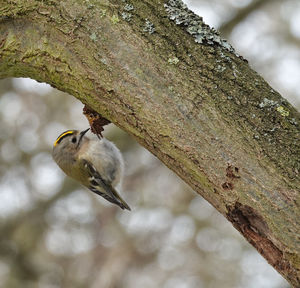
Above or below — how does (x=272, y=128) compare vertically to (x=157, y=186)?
below

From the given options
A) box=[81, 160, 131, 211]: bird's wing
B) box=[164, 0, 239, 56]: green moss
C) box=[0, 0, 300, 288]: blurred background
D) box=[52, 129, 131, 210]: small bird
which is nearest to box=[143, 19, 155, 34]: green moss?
box=[164, 0, 239, 56]: green moss

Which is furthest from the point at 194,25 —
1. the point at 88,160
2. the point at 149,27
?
the point at 88,160

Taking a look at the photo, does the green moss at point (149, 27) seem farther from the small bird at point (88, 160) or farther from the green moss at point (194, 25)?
the small bird at point (88, 160)

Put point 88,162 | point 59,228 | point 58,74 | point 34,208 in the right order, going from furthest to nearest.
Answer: point 59,228 < point 34,208 < point 88,162 < point 58,74

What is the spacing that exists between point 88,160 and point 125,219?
3.60 meters

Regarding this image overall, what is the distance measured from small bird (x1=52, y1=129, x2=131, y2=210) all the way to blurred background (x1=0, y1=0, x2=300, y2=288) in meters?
2.13

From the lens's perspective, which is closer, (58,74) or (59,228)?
(58,74)

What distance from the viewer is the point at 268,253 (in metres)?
1.86

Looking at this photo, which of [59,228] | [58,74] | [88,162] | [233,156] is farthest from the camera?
[59,228]

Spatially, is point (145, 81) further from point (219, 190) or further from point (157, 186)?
point (157, 186)

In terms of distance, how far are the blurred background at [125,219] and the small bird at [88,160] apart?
6.98ft

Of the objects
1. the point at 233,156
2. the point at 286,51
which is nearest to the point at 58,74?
the point at 233,156

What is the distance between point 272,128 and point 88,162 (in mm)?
2845

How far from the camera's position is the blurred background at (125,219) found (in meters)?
6.92
